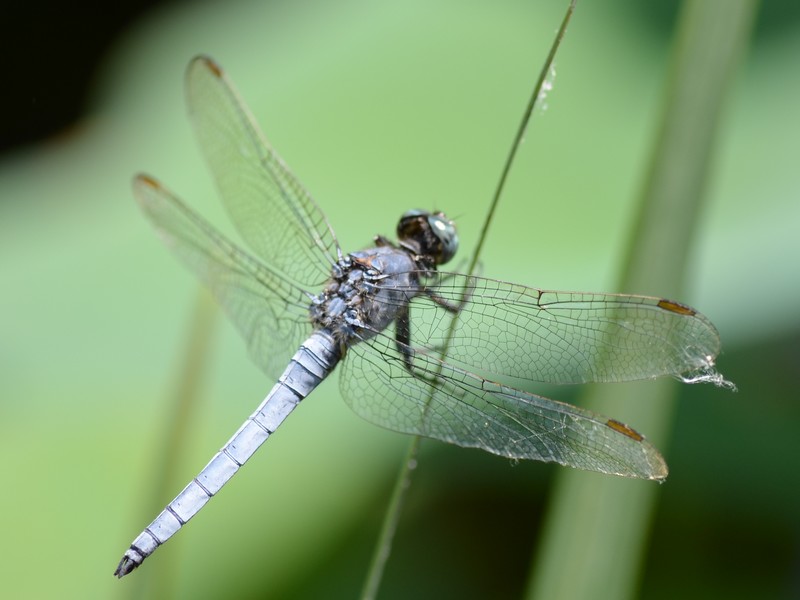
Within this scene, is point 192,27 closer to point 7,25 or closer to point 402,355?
point 7,25

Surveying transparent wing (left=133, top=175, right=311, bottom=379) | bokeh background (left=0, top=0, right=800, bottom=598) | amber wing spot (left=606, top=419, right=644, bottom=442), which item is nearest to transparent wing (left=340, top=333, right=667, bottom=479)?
amber wing spot (left=606, top=419, right=644, bottom=442)

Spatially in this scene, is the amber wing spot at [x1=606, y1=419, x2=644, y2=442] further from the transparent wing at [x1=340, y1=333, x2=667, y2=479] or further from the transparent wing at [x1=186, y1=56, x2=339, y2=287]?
the transparent wing at [x1=186, y1=56, x2=339, y2=287]

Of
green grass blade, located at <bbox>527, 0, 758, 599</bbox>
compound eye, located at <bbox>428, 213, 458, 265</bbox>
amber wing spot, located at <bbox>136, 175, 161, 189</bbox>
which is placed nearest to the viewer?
green grass blade, located at <bbox>527, 0, 758, 599</bbox>

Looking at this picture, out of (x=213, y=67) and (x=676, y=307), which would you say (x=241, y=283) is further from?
(x=676, y=307)

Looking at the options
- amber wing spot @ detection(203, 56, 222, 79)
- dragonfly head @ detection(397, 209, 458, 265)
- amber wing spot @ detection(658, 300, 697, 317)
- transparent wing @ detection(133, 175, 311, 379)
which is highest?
amber wing spot @ detection(203, 56, 222, 79)

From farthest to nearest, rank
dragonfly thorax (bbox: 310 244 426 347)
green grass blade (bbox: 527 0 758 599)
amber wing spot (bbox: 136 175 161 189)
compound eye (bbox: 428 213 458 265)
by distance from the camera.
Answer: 1. amber wing spot (bbox: 136 175 161 189)
2. compound eye (bbox: 428 213 458 265)
3. dragonfly thorax (bbox: 310 244 426 347)
4. green grass blade (bbox: 527 0 758 599)

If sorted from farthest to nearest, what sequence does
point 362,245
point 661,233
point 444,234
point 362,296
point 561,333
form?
1. point 362,245
2. point 444,234
3. point 362,296
4. point 561,333
5. point 661,233

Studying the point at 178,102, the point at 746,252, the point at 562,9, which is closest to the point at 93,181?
the point at 178,102

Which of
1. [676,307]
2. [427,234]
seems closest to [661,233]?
[676,307]
